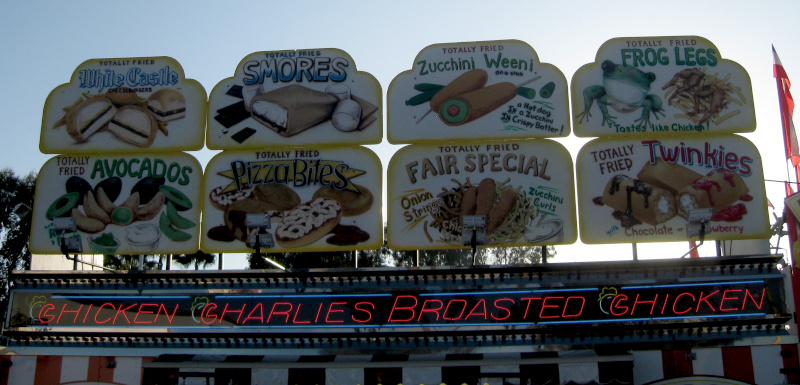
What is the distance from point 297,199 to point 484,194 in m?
2.43

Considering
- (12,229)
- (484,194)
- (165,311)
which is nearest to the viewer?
(165,311)

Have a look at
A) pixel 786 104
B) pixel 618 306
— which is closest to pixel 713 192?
pixel 618 306

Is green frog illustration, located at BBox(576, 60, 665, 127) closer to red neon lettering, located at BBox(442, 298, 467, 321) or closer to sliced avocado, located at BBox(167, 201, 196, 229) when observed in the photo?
red neon lettering, located at BBox(442, 298, 467, 321)

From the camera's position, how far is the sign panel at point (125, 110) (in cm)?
1042

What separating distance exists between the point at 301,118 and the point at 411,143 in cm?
153

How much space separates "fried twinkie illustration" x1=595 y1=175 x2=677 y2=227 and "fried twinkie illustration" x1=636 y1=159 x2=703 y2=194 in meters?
0.07

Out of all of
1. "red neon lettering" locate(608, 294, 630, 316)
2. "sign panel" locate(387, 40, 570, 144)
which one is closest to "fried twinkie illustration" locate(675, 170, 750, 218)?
"red neon lettering" locate(608, 294, 630, 316)

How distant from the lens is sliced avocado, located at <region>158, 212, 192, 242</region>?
9961mm

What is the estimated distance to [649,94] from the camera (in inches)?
393

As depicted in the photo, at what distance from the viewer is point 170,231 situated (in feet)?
32.9

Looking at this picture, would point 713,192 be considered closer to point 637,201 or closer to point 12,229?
point 637,201

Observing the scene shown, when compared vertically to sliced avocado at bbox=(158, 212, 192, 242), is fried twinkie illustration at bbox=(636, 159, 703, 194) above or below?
above

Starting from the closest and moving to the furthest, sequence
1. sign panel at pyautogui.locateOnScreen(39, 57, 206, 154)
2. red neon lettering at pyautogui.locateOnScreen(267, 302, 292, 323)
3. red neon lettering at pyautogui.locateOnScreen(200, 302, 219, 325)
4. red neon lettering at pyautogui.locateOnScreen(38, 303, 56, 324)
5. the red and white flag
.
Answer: red neon lettering at pyautogui.locateOnScreen(267, 302, 292, 323), red neon lettering at pyautogui.locateOnScreen(200, 302, 219, 325), red neon lettering at pyautogui.locateOnScreen(38, 303, 56, 324), sign panel at pyautogui.locateOnScreen(39, 57, 206, 154), the red and white flag

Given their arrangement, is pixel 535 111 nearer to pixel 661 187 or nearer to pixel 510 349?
pixel 661 187
